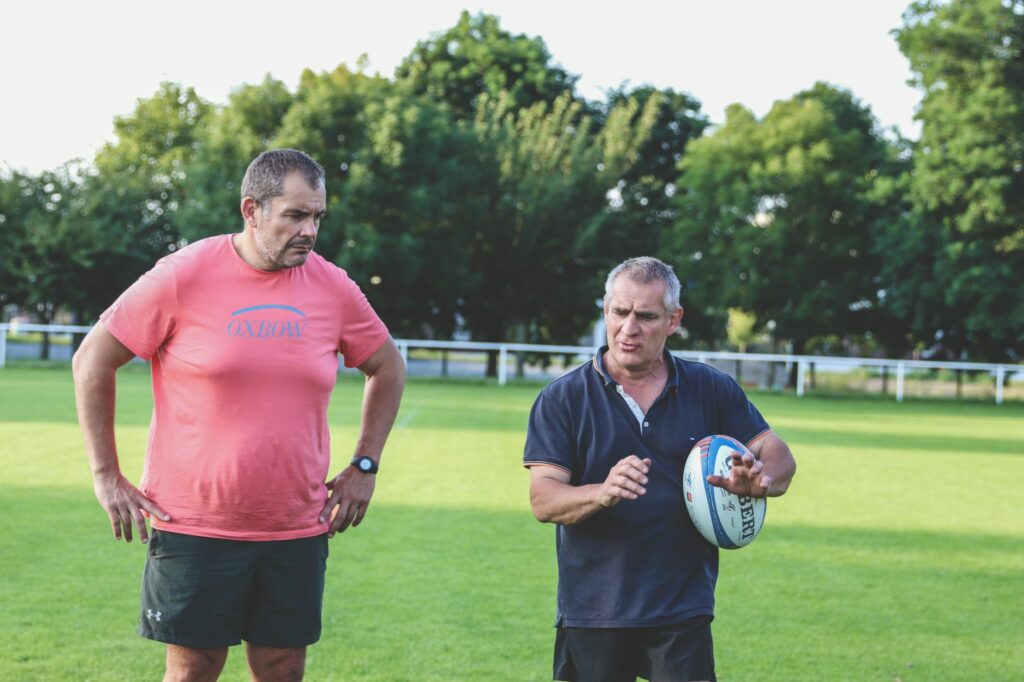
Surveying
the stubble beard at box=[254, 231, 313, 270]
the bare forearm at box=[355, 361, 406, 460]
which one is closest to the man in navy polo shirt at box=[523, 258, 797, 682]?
the bare forearm at box=[355, 361, 406, 460]

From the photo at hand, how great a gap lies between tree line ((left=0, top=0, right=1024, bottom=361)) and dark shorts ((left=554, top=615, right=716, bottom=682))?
3542cm

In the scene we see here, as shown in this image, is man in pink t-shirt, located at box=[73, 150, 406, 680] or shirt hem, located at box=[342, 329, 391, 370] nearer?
man in pink t-shirt, located at box=[73, 150, 406, 680]

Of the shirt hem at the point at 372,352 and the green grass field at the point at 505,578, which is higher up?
the shirt hem at the point at 372,352

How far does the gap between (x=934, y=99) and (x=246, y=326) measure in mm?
39669

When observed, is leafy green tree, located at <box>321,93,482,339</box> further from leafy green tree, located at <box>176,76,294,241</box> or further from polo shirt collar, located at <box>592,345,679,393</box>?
polo shirt collar, located at <box>592,345,679,393</box>

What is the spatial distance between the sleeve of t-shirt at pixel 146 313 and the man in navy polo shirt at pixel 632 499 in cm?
124

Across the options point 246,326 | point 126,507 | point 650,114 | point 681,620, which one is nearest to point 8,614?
point 126,507

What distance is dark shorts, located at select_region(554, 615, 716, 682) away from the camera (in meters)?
3.79

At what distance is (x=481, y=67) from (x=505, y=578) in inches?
1746

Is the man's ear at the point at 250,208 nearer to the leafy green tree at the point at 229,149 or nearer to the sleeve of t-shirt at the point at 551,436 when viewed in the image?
the sleeve of t-shirt at the point at 551,436

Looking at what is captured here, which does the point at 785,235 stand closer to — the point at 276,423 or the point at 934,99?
the point at 934,99

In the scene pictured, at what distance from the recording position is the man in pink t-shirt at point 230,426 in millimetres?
3803

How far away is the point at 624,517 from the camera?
382 centimetres

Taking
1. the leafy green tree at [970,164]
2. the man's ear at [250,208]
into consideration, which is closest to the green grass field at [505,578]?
the man's ear at [250,208]
